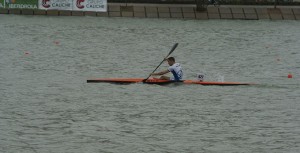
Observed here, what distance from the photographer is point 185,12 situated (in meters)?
69.2

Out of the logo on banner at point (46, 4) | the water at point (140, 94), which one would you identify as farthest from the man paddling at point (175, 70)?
the logo on banner at point (46, 4)

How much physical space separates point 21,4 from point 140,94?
3377cm

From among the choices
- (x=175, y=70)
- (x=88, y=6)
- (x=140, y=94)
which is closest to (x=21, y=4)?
(x=88, y=6)

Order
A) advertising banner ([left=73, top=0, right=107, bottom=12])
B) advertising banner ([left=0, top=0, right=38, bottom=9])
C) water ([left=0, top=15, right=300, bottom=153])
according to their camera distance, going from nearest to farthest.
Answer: water ([left=0, top=15, right=300, bottom=153]), advertising banner ([left=0, top=0, right=38, bottom=9]), advertising banner ([left=73, top=0, right=107, bottom=12])

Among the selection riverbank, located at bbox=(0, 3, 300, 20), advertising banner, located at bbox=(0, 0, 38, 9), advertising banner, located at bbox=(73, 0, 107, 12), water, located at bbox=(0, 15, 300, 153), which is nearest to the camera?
water, located at bbox=(0, 15, 300, 153)

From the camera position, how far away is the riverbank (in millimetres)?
68438

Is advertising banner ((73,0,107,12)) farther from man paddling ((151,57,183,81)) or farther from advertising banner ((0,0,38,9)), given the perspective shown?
man paddling ((151,57,183,81))

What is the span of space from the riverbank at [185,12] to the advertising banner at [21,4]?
383 mm

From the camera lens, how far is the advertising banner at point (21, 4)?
68.1 metres

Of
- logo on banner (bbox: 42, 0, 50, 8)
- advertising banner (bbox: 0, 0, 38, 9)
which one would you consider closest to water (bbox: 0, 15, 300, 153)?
logo on banner (bbox: 42, 0, 50, 8)

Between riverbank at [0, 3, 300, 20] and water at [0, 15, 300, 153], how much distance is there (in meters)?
5.53

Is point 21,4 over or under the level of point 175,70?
over

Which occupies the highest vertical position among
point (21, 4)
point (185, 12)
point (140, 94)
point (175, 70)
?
point (21, 4)

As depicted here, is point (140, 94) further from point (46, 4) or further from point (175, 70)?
point (46, 4)
